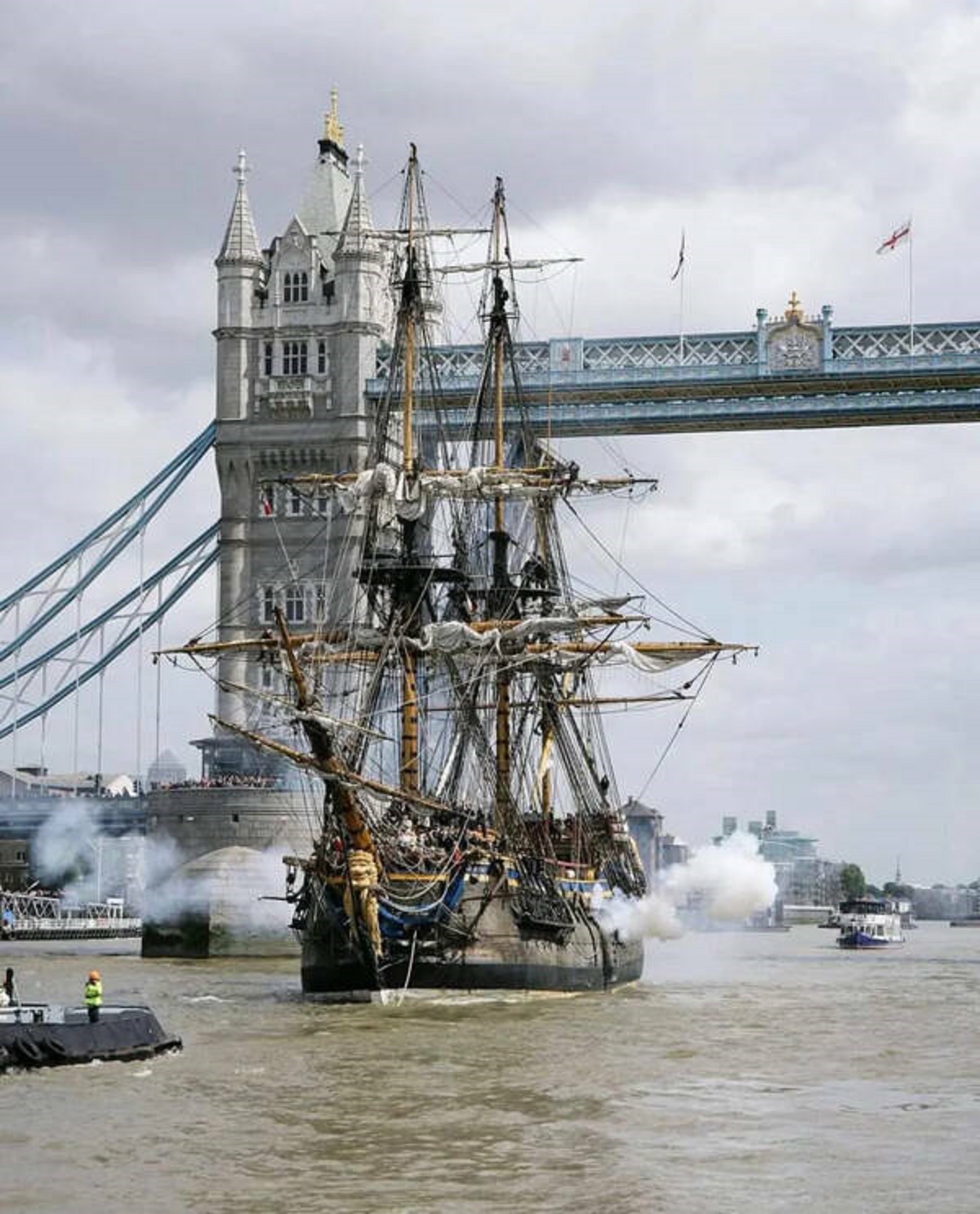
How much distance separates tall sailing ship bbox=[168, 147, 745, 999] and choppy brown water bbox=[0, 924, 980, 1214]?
208 cm

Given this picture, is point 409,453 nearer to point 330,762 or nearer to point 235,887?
point 330,762

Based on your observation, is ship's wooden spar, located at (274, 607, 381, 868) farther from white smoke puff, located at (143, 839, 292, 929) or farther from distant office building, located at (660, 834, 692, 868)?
distant office building, located at (660, 834, 692, 868)

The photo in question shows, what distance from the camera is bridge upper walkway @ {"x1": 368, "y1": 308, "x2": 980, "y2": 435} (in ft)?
253

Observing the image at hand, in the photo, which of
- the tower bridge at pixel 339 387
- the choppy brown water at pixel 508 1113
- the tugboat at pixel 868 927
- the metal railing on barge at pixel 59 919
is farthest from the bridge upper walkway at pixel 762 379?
the tugboat at pixel 868 927

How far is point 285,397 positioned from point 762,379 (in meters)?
19.1

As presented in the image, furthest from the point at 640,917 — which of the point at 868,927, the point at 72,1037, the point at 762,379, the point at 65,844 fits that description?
the point at 868,927

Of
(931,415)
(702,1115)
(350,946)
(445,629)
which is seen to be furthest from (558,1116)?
(931,415)

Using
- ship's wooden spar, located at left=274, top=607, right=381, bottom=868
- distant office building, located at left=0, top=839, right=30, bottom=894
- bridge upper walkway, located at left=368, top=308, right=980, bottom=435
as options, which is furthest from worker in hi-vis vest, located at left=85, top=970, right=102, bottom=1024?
distant office building, located at left=0, top=839, right=30, bottom=894

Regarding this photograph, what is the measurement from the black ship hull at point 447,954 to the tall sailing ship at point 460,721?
51 millimetres

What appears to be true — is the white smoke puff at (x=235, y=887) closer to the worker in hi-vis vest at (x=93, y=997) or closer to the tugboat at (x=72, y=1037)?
the tugboat at (x=72, y=1037)

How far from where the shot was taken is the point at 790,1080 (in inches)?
1323

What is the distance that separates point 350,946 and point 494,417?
2542cm

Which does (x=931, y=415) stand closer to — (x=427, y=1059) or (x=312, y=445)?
(x=312, y=445)

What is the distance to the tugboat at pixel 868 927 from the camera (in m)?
113
